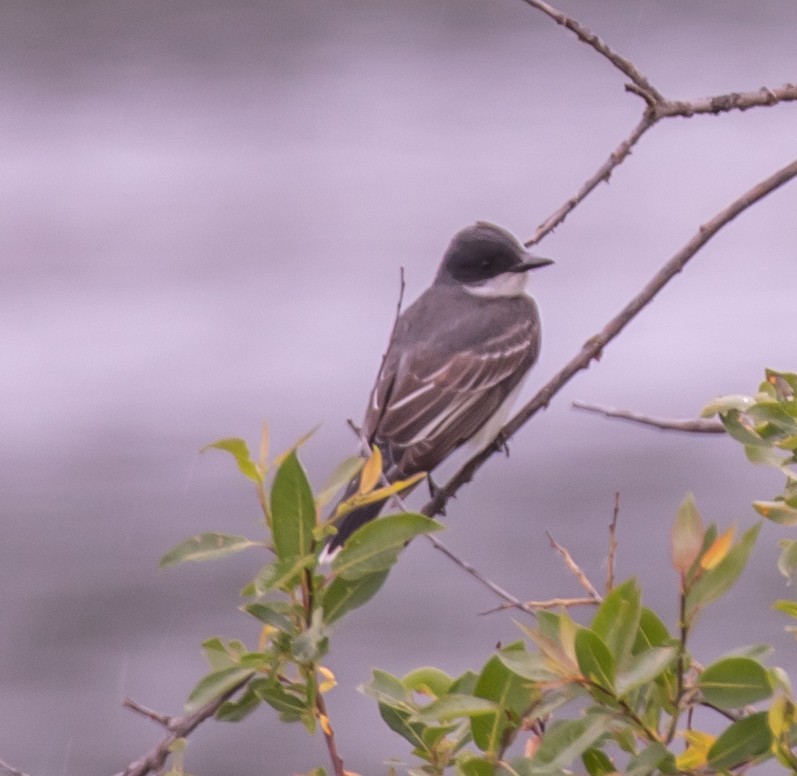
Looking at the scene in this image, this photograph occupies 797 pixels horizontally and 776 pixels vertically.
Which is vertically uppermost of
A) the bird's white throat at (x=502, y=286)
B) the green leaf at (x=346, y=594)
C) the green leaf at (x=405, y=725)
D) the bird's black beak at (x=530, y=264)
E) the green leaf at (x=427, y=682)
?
the bird's black beak at (x=530, y=264)

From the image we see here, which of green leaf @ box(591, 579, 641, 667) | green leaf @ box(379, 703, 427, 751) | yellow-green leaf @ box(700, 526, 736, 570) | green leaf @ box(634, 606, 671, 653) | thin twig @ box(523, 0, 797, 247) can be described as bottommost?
green leaf @ box(379, 703, 427, 751)

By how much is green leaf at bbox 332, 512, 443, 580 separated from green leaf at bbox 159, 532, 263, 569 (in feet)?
0.40

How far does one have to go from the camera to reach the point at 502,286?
581 centimetres

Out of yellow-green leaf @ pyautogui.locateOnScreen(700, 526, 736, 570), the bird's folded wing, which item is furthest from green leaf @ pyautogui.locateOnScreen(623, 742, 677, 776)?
the bird's folded wing

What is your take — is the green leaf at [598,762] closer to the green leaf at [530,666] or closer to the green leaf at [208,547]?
the green leaf at [530,666]

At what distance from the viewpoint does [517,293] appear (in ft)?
19.2

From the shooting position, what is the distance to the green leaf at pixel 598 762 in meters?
1.78

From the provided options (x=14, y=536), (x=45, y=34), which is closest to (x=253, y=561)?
(x=14, y=536)

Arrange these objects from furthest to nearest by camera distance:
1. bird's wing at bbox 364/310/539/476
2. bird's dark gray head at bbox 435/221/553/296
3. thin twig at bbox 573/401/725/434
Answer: bird's dark gray head at bbox 435/221/553/296 < bird's wing at bbox 364/310/539/476 < thin twig at bbox 573/401/725/434

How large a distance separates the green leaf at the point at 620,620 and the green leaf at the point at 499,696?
0.59 feet

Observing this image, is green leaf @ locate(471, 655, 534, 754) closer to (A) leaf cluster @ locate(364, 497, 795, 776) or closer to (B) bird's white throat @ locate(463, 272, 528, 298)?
(A) leaf cluster @ locate(364, 497, 795, 776)

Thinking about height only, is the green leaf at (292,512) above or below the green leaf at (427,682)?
above

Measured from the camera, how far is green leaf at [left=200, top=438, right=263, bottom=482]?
1.95 meters

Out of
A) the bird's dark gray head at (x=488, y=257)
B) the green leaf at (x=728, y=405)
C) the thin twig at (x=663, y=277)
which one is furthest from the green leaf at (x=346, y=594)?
the bird's dark gray head at (x=488, y=257)
